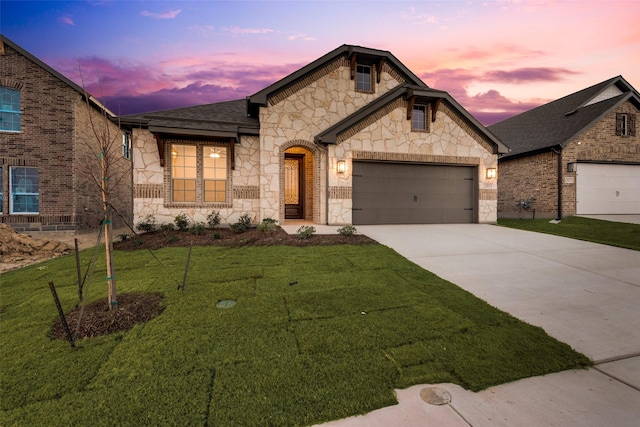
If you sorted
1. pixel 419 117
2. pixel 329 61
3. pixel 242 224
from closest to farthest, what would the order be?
pixel 242 224 < pixel 329 61 < pixel 419 117

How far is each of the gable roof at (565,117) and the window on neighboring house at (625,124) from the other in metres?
0.82

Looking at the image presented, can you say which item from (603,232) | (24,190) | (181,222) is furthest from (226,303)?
(603,232)

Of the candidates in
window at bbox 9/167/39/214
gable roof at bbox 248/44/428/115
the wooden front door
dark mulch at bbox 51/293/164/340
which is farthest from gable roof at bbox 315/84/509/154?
window at bbox 9/167/39/214

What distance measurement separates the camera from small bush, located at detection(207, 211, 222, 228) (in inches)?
424

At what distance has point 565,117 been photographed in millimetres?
17453

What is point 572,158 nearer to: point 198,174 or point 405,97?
point 405,97

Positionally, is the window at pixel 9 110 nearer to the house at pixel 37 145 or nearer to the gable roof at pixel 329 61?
the house at pixel 37 145

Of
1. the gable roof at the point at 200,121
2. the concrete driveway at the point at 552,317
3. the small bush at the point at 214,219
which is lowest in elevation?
the concrete driveway at the point at 552,317

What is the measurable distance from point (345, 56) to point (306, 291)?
11.2 meters

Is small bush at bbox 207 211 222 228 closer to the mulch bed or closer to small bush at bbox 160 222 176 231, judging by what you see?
the mulch bed

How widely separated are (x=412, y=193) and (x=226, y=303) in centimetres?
1009

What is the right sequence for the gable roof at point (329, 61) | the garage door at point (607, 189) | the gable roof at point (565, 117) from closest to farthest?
the gable roof at point (329, 61), the garage door at point (607, 189), the gable roof at point (565, 117)

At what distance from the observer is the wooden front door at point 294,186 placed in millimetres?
14641

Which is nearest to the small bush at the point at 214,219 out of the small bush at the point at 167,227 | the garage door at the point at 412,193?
the small bush at the point at 167,227
